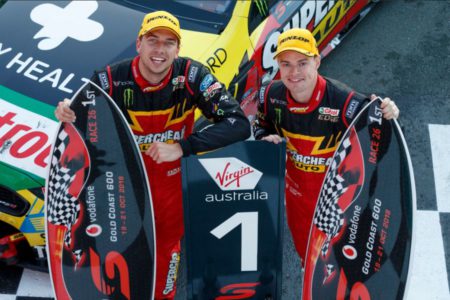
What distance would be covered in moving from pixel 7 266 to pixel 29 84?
1.04m

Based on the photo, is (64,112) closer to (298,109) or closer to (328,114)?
(298,109)

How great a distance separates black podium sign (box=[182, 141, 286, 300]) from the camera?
10.1ft

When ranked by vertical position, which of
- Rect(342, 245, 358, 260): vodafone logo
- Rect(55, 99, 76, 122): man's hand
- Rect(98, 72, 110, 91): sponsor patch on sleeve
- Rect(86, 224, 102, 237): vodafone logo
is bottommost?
Rect(342, 245, 358, 260): vodafone logo

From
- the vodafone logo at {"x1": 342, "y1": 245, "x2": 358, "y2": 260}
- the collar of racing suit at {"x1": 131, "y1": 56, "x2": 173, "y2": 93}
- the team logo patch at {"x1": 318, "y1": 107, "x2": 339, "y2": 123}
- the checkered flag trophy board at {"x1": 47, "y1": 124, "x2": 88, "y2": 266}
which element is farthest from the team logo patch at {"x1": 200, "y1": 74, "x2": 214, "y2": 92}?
the vodafone logo at {"x1": 342, "y1": 245, "x2": 358, "y2": 260}

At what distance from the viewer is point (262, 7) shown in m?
4.37

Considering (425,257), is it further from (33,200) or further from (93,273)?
(33,200)

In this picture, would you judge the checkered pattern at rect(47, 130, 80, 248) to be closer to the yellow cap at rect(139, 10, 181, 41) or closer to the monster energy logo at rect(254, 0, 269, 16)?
the yellow cap at rect(139, 10, 181, 41)

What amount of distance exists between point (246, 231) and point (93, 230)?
77 cm

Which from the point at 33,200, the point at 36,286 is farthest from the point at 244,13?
the point at 36,286

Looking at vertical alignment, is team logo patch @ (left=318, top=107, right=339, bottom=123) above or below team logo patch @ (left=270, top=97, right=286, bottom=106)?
below

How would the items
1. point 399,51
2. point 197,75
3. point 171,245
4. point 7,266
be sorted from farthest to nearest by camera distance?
point 399,51, point 7,266, point 171,245, point 197,75

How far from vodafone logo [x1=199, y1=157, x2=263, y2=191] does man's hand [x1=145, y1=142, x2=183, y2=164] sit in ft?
0.43

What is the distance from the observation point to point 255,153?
120 inches

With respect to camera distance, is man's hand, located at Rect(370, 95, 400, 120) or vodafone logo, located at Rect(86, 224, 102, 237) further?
vodafone logo, located at Rect(86, 224, 102, 237)
